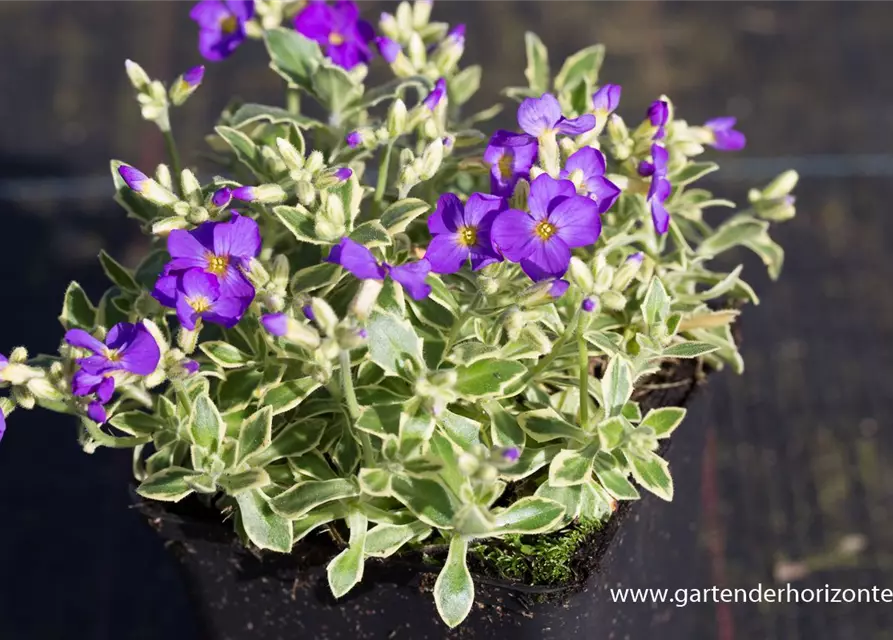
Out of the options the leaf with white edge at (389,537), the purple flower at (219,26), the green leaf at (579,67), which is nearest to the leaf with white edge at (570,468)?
the leaf with white edge at (389,537)

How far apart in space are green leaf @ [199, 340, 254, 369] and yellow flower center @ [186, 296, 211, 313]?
0.31 ft

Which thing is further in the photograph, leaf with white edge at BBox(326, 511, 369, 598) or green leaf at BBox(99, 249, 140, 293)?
green leaf at BBox(99, 249, 140, 293)

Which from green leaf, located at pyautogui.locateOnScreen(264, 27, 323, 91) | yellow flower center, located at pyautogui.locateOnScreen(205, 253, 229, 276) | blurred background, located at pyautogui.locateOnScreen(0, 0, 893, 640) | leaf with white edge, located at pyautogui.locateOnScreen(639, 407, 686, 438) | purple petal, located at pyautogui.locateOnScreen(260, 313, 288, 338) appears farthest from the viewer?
blurred background, located at pyautogui.locateOnScreen(0, 0, 893, 640)

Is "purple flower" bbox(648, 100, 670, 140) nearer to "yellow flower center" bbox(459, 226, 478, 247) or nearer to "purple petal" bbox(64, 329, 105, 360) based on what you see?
"yellow flower center" bbox(459, 226, 478, 247)

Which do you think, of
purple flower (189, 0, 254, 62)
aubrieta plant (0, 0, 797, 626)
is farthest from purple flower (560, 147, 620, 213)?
purple flower (189, 0, 254, 62)

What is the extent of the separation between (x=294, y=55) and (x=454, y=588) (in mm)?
552

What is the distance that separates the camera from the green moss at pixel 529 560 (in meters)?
0.94

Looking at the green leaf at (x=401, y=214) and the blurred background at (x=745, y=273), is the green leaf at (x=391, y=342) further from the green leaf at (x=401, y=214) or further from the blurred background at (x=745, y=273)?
the blurred background at (x=745, y=273)

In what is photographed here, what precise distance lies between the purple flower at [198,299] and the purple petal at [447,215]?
0.16 m

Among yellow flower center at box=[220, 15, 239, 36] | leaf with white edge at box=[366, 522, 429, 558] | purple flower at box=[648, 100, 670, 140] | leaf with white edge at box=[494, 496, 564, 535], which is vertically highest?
yellow flower center at box=[220, 15, 239, 36]

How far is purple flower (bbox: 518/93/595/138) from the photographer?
898mm

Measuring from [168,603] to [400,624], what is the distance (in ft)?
2.48

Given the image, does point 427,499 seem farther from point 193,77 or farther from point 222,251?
point 193,77

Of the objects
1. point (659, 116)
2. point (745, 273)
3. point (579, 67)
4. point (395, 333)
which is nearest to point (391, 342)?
point (395, 333)
